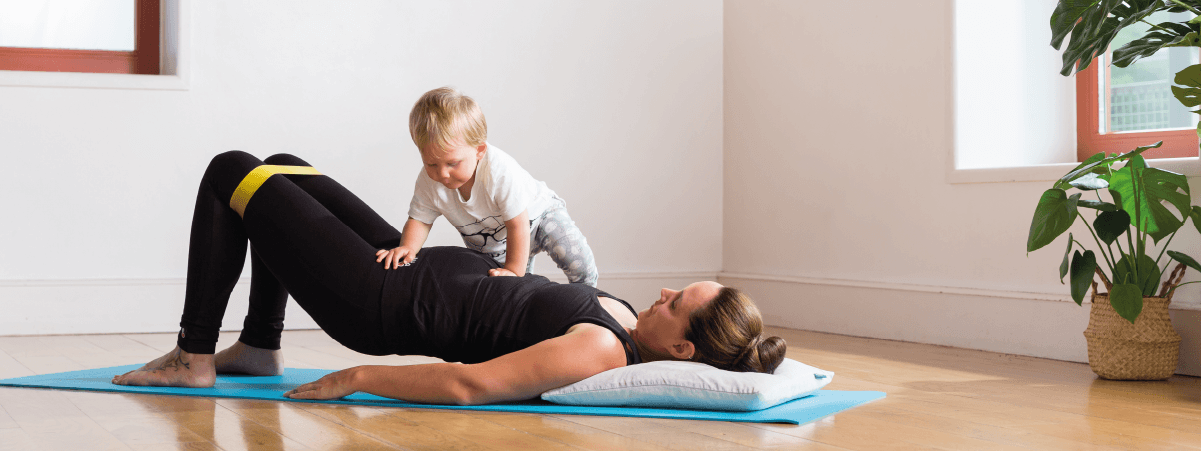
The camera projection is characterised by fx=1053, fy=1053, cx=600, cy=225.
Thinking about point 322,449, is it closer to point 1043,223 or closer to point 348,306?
point 348,306

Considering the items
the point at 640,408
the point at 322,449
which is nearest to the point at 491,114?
the point at 640,408

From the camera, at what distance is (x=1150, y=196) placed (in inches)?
105

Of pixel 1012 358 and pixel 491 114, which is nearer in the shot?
pixel 1012 358

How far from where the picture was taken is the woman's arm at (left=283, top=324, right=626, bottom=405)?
201cm

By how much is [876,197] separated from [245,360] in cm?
246

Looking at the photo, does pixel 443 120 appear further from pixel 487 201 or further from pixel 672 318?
pixel 672 318

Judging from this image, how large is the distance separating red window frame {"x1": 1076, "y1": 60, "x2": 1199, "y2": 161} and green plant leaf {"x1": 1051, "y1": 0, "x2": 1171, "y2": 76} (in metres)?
0.72

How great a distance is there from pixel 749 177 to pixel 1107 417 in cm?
265

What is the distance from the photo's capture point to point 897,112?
393 cm

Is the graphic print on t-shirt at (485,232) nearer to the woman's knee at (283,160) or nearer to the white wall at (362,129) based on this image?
the woman's knee at (283,160)

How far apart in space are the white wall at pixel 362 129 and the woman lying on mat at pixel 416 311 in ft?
5.67

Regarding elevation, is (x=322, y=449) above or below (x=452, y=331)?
below

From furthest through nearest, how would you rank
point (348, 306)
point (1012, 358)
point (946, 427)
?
point (1012, 358)
point (348, 306)
point (946, 427)

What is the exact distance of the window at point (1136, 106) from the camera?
3.38 m
